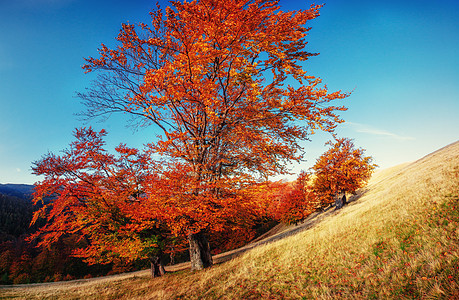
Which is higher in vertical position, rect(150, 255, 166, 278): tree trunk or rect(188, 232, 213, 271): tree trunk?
rect(188, 232, 213, 271): tree trunk

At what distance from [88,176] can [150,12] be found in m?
11.3

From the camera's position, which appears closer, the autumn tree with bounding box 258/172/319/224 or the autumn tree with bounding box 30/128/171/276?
the autumn tree with bounding box 30/128/171/276

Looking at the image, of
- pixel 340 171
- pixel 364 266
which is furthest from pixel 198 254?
pixel 340 171

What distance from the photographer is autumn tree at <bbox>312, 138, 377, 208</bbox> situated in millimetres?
27862

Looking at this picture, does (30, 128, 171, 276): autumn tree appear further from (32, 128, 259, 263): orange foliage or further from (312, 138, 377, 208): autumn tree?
(312, 138, 377, 208): autumn tree

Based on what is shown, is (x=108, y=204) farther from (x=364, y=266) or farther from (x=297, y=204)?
(x=297, y=204)

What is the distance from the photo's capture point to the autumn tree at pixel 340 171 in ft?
91.4

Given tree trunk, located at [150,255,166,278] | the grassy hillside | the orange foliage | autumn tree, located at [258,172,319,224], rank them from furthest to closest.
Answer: autumn tree, located at [258,172,319,224] < tree trunk, located at [150,255,166,278] < the orange foliage < the grassy hillside

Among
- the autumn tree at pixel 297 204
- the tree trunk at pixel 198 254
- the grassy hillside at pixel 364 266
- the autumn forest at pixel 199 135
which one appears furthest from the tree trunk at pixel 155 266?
the autumn tree at pixel 297 204

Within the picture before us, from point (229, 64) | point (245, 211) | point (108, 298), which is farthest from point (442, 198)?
point (108, 298)

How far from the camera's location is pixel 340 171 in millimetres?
28562

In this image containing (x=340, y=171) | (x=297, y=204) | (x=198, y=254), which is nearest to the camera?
(x=198, y=254)

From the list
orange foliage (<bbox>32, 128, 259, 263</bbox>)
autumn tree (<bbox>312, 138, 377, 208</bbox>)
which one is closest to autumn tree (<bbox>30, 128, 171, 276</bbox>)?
orange foliage (<bbox>32, 128, 259, 263</bbox>)

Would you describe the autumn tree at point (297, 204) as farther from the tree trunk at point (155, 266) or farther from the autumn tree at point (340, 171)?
the tree trunk at point (155, 266)
